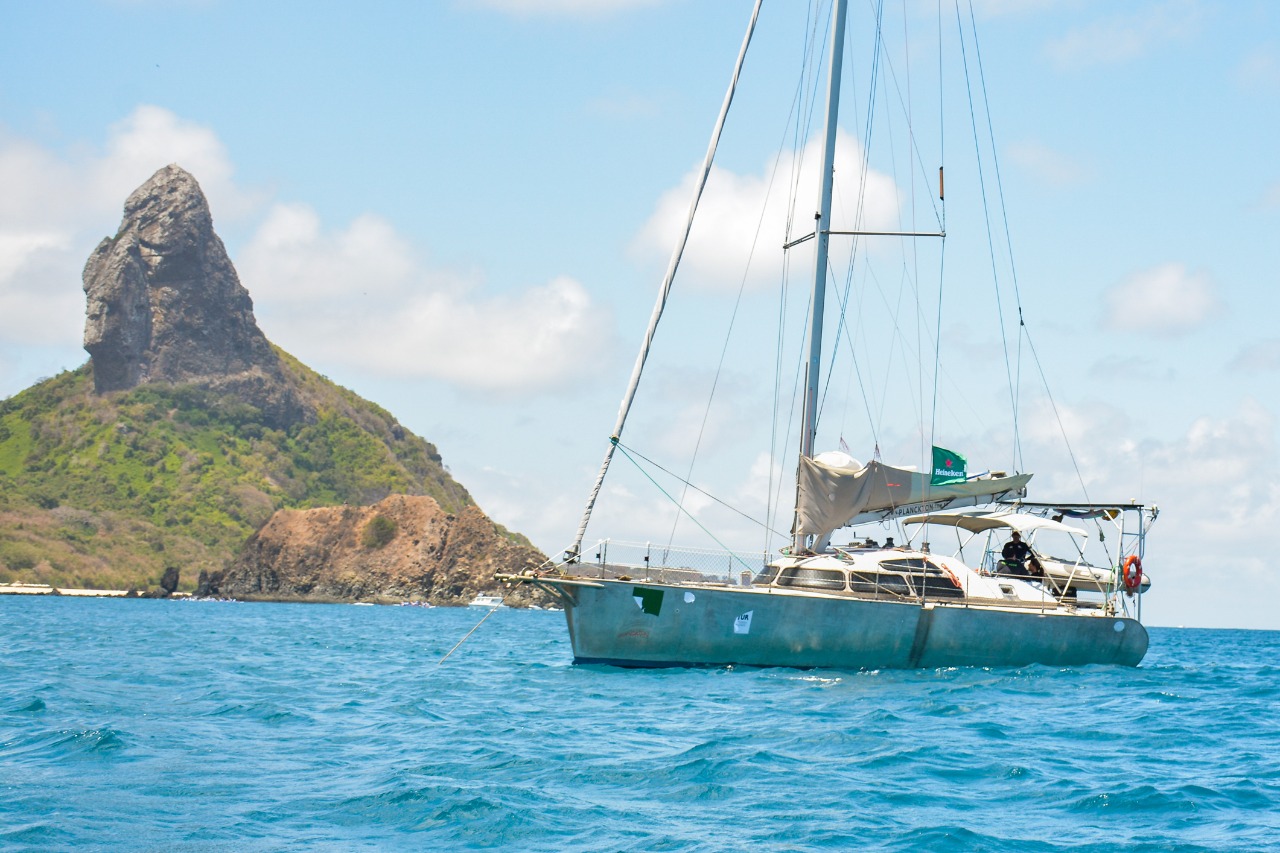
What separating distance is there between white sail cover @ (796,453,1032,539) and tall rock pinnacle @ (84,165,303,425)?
15300 centimetres

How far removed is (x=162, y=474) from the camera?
161m

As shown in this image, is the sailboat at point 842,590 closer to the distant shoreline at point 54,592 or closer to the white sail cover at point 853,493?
the white sail cover at point 853,493

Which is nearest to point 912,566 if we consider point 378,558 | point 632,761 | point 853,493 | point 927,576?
point 927,576

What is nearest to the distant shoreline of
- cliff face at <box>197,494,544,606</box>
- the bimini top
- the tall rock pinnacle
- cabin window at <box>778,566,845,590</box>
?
cliff face at <box>197,494,544,606</box>

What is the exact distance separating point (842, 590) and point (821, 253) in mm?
7394

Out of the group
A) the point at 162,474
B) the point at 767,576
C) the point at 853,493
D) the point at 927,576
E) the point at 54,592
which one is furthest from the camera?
the point at 162,474

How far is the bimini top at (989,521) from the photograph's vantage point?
97.7 ft

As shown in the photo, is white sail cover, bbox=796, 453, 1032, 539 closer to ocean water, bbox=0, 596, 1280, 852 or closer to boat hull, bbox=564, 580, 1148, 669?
boat hull, bbox=564, 580, 1148, 669

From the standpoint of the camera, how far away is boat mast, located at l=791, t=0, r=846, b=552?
27.7 m

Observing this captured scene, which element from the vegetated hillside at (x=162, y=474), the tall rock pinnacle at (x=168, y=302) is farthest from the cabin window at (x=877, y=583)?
the tall rock pinnacle at (x=168, y=302)

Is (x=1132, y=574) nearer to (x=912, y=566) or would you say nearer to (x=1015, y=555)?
(x=1015, y=555)

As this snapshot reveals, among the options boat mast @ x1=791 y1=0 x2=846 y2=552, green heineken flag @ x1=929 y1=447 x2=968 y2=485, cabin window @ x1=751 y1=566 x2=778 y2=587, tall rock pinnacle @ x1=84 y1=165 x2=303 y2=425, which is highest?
tall rock pinnacle @ x1=84 y1=165 x2=303 y2=425

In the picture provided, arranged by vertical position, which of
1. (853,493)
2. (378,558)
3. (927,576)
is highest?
(378,558)

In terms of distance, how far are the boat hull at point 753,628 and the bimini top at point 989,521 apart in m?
3.99
